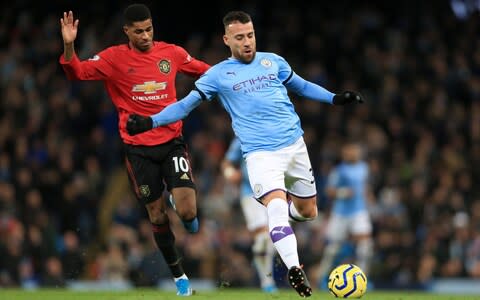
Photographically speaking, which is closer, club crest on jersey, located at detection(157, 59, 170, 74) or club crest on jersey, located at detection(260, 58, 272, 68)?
club crest on jersey, located at detection(260, 58, 272, 68)

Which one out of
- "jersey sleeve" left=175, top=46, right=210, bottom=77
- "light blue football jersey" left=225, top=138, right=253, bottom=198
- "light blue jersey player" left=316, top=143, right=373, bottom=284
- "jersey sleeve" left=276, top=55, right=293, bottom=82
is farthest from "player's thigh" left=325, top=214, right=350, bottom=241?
"jersey sleeve" left=276, top=55, right=293, bottom=82

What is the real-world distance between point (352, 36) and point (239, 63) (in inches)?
525

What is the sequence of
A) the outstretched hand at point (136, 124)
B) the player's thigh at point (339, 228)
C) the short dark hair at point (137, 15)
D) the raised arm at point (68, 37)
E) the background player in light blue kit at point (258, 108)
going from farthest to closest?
the player's thigh at point (339, 228), the short dark hair at point (137, 15), the raised arm at point (68, 37), the background player in light blue kit at point (258, 108), the outstretched hand at point (136, 124)

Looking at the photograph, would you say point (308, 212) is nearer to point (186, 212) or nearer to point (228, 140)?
point (186, 212)

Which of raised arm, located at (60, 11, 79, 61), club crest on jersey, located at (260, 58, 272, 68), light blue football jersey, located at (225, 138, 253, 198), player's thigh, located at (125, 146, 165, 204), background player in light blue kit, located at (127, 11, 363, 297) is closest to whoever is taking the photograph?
A: background player in light blue kit, located at (127, 11, 363, 297)

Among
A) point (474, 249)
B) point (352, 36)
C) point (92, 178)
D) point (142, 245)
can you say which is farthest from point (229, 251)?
point (352, 36)

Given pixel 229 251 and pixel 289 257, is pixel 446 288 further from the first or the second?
pixel 289 257

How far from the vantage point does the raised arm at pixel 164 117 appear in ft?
34.3

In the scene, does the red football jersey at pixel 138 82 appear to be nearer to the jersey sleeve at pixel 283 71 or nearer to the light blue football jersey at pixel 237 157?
the jersey sleeve at pixel 283 71

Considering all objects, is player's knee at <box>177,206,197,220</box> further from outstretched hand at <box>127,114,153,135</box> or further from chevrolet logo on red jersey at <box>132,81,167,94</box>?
outstretched hand at <box>127,114,153,135</box>

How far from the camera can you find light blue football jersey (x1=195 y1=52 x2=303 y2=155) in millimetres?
11086

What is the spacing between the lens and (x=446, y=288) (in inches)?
744

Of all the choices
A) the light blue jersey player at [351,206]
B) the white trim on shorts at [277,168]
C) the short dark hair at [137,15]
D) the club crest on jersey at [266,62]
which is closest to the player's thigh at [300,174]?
the white trim on shorts at [277,168]

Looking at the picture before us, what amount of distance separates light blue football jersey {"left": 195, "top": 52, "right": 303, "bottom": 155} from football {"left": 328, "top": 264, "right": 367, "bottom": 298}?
4.67ft
